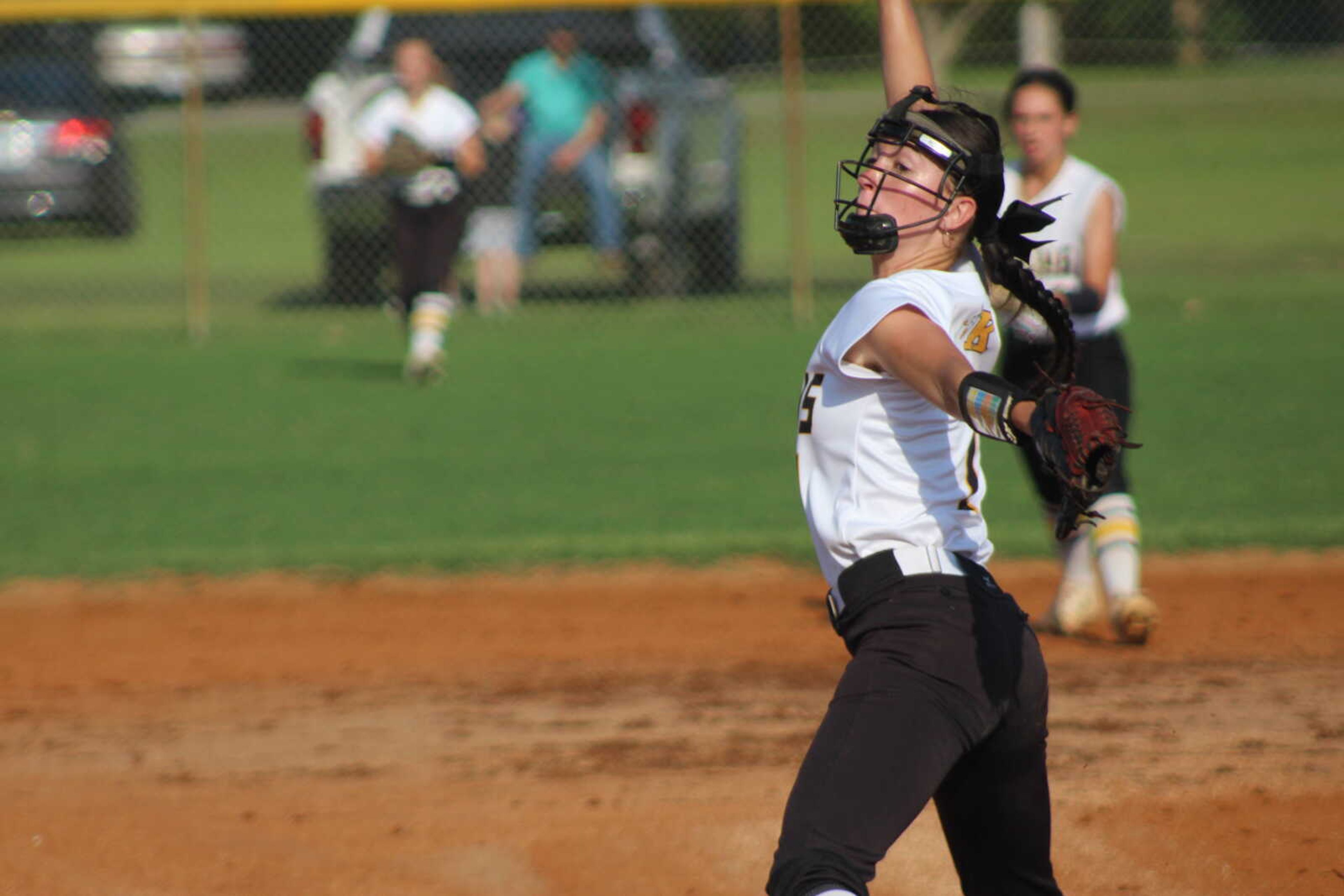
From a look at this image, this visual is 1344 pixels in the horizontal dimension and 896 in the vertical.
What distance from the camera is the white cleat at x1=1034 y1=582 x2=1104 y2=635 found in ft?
19.6

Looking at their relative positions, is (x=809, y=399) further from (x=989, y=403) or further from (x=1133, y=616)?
(x=1133, y=616)

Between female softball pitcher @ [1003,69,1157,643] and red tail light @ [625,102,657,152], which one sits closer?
female softball pitcher @ [1003,69,1157,643]

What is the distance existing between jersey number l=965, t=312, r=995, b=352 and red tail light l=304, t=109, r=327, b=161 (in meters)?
11.8

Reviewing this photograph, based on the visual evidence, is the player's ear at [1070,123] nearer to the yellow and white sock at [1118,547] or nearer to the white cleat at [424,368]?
the yellow and white sock at [1118,547]

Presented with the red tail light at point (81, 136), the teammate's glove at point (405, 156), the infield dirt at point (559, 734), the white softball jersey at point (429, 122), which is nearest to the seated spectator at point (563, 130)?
the white softball jersey at point (429, 122)

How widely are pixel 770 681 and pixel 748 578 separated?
148 centimetres

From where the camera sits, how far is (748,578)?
7.10 metres

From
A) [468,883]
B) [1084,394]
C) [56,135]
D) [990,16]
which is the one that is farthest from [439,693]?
[56,135]

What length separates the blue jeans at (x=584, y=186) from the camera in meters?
13.8

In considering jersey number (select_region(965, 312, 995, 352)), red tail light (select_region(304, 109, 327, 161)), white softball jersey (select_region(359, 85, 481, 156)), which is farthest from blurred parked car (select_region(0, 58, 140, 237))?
jersey number (select_region(965, 312, 995, 352))

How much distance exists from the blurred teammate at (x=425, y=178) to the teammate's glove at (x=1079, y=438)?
8.99m

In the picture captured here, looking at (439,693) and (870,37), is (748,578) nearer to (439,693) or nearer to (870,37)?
(439,693)

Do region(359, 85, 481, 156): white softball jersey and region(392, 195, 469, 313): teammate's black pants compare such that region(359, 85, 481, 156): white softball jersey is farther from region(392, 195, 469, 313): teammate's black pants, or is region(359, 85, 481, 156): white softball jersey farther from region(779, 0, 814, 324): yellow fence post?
region(779, 0, 814, 324): yellow fence post

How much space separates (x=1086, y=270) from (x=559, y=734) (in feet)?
8.11
